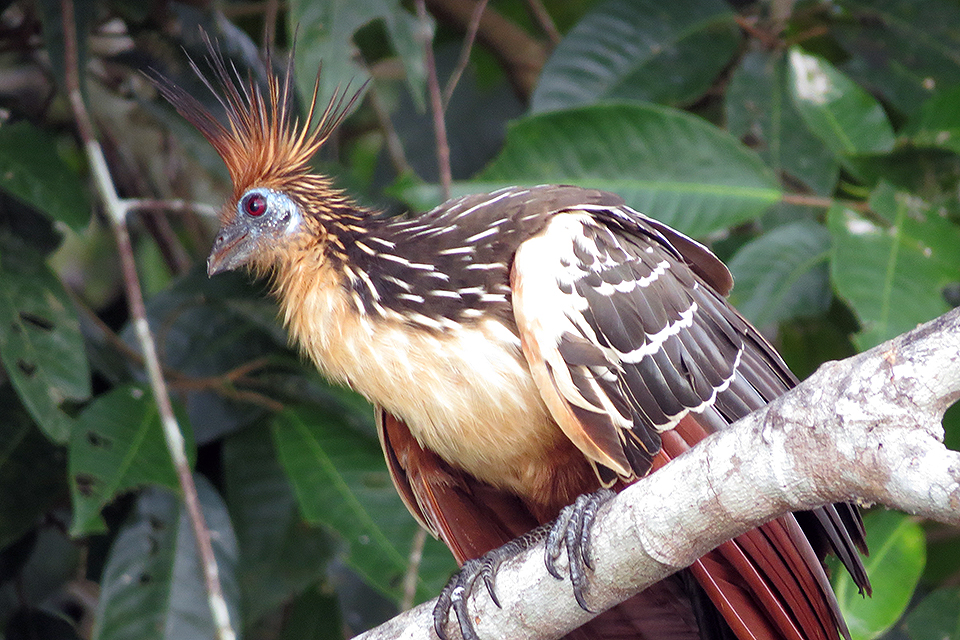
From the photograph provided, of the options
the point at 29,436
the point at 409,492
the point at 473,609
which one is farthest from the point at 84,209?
the point at 473,609

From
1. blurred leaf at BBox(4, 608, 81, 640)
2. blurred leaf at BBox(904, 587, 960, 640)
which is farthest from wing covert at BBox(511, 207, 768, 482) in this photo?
blurred leaf at BBox(4, 608, 81, 640)

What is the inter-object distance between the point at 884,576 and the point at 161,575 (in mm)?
2116

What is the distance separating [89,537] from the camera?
11.7 feet

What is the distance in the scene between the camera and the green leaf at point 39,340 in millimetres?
2908

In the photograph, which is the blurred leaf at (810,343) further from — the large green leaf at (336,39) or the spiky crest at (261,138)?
A: the spiky crest at (261,138)

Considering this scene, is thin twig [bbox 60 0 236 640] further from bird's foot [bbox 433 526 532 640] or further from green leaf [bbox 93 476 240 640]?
bird's foot [bbox 433 526 532 640]

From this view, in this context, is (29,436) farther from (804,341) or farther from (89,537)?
(804,341)

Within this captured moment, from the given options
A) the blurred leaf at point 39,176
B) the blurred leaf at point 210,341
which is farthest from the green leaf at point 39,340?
the blurred leaf at point 210,341

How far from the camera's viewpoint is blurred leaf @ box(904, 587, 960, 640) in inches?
114

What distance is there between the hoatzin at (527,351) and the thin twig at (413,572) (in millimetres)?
382

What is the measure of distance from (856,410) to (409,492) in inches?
54.1

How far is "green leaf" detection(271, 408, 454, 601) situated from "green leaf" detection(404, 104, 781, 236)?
908 millimetres

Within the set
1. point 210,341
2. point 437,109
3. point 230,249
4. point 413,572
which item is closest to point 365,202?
point 437,109

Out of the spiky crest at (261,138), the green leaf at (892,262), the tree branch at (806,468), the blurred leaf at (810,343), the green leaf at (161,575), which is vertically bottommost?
the blurred leaf at (810,343)
